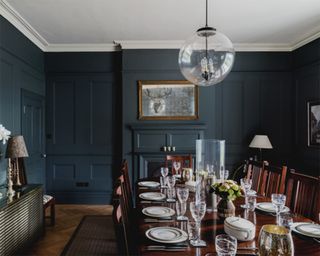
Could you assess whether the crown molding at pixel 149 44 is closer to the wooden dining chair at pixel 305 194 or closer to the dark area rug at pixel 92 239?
the dark area rug at pixel 92 239

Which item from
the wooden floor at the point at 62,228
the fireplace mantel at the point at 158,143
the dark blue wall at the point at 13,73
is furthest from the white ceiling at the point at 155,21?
the wooden floor at the point at 62,228

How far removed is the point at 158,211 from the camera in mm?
1918

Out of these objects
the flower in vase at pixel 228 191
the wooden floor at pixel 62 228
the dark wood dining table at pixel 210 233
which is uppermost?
the flower in vase at pixel 228 191

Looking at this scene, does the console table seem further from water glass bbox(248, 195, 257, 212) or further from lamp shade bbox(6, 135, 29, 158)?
water glass bbox(248, 195, 257, 212)

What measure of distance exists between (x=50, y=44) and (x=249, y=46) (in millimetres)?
3470

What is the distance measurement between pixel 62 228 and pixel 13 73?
7.10 feet

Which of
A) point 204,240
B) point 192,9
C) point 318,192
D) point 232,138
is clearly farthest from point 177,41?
point 204,240

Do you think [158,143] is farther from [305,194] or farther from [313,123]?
[305,194]

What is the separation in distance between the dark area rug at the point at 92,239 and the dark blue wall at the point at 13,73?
44.3 inches

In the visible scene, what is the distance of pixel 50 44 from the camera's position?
4500mm

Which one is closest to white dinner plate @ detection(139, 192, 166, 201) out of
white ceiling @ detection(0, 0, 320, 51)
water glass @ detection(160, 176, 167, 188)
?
water glass @ detection(160, 176, 167, 188)

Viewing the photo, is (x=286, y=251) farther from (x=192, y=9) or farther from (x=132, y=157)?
(x=132, y=157)

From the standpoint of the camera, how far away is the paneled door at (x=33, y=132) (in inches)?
153

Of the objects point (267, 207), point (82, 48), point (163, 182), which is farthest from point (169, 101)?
point (267, 207)
